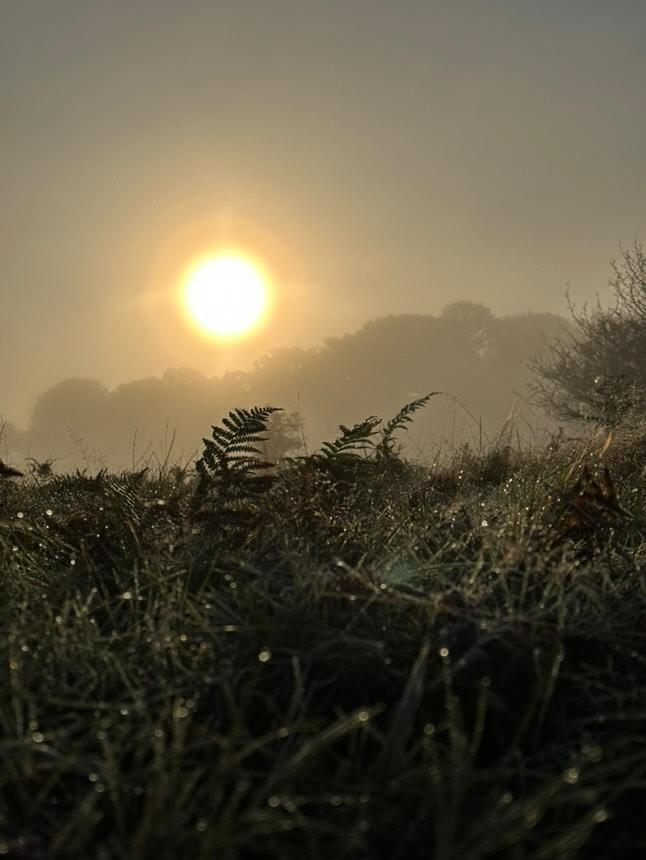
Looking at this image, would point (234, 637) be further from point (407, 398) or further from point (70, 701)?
point (407, 398)

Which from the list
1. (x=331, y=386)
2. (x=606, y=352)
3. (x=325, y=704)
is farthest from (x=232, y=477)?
(x=331, y=386)

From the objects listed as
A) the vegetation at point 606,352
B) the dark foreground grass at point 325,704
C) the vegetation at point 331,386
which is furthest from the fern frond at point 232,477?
the vegetation at point 331,386

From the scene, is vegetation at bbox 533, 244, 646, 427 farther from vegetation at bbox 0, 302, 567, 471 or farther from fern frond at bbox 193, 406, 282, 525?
vegetation at bbox 0, 302, 567, 471

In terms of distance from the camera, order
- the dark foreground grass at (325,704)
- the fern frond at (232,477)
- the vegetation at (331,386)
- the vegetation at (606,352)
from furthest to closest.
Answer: the vegetation at (331,386), the vegetation at (606,352), the fern frond at (232,477), the dark foreground grass at (325,704)

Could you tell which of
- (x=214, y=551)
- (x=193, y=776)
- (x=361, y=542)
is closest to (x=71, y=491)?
(x=214, y=551)

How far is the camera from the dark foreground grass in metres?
1.38

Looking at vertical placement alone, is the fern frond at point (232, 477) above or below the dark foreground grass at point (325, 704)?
above

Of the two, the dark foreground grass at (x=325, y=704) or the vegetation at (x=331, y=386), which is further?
the vegetation at (x=331, y=386)

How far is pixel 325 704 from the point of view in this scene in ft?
6.23

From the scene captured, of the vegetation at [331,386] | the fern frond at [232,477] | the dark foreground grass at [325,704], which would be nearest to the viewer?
the dark foreground grass at [325,704]

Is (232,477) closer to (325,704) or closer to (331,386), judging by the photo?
(325,704)

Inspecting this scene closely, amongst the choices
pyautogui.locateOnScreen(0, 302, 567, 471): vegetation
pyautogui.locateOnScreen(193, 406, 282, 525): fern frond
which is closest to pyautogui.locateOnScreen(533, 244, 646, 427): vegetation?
pyautogui.locateOnScreen(193, 406, 282, 525): fern frond

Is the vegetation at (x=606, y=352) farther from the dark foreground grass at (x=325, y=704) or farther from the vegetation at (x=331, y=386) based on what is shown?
the vegetation at (x=331, y=386)

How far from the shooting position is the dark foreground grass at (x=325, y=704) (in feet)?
4.53
